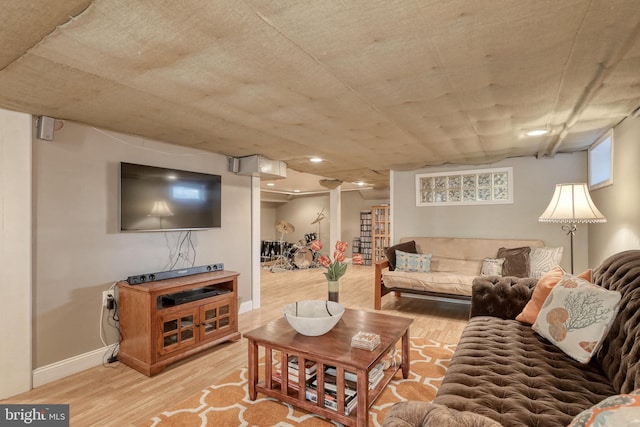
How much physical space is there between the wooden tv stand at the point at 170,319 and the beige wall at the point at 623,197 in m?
3.40

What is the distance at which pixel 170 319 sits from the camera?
257cm

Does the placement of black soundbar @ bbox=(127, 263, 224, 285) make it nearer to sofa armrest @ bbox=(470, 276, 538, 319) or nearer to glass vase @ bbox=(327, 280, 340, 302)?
glass vase @ bbox=(327, 280, 340, 302)

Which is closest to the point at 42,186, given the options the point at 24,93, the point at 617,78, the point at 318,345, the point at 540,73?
the point at 24,93

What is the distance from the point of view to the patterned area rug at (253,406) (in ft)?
6.11

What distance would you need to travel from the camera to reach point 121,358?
2.69m

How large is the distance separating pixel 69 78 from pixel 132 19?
85cm

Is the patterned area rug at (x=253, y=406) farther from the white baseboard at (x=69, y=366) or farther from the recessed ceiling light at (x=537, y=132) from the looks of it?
the recessed ceiling light at (x=537, y=132)

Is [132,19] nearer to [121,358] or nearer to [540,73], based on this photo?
[540,73]

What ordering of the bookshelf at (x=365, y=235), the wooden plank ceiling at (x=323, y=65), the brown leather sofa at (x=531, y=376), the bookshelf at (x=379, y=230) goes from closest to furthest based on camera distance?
1. the brown leather sofa at (x=531, y=376)
2. the wooden plank ceiling at (x=323, y=65)
3. the bookshelf at (x=379, y=230)
4. the bookshelf at (x=365, y=235)

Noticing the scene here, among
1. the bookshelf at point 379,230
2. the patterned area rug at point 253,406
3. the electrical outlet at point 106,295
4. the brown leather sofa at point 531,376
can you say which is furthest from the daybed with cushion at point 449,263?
the bookshelf at point 379,230

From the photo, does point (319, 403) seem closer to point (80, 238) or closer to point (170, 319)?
point (170, 319)

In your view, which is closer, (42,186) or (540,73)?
(540,73)

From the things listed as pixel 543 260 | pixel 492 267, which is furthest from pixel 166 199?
pixel 543 260

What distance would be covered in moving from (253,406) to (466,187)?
4005 millimetres
